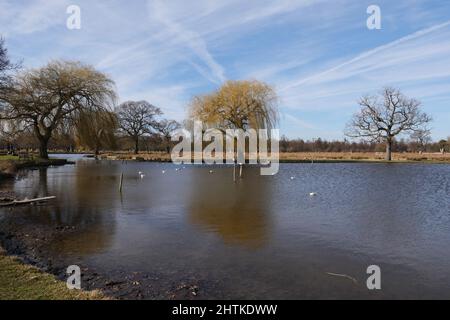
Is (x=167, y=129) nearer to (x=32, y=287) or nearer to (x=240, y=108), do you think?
(x=240, y=108)


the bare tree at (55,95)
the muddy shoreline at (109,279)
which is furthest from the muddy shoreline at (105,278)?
the bare tree at (55,95)

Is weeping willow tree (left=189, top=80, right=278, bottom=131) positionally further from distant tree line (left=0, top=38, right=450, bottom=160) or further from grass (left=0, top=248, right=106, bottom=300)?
grass (left=0, top=248, right=106, bottom=300)

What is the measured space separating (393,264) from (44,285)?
21.1 ft

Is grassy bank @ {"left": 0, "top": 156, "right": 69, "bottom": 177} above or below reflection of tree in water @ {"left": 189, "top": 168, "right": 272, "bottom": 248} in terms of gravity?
above

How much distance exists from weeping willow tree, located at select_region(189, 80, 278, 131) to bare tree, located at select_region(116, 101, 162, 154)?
2223 cm

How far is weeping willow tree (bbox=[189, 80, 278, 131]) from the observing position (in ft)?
139

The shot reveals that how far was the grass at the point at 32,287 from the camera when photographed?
4988 millimetres

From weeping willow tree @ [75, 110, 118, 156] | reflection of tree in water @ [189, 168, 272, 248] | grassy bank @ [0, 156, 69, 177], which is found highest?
weeping willow tree @ [75, 110, 118, 156]

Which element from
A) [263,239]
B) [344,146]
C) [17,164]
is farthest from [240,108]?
[344,146]

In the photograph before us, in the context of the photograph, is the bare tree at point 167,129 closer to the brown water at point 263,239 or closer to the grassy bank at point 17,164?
the grassy bank at point 17,164

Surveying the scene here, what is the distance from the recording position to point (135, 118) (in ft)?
207

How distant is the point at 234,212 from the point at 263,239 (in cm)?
378

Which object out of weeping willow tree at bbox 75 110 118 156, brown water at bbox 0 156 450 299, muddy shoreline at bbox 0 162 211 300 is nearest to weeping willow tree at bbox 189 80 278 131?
weeping willow tree at bbox 75 110 118 156
